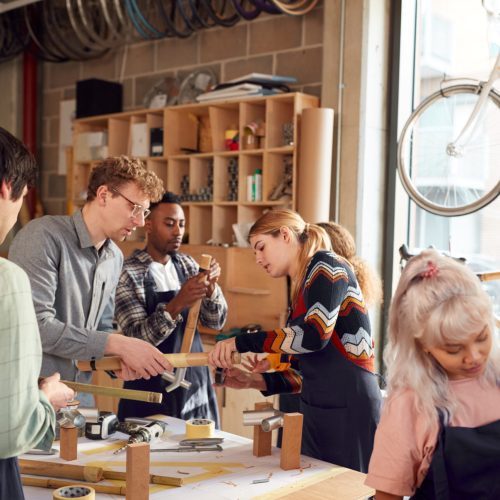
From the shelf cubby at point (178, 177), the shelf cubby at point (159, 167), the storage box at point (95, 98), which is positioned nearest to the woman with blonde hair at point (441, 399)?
the shelf cubby at point (178, 177)

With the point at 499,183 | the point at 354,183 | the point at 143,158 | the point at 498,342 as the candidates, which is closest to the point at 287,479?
the point at 498,342

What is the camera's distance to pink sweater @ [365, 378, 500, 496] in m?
1.62

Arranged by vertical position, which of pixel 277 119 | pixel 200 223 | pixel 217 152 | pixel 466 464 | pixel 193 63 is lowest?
pixel 466 464

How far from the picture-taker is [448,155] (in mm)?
3875

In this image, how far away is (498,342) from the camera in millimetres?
1755

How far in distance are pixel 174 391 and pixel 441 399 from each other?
1725 millimetres

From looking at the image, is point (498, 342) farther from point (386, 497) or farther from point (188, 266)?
point (188, 266)

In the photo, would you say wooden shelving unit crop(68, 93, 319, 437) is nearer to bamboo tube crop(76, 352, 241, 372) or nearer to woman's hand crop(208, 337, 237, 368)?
woman's hand crop(208, 337, 237, 368)

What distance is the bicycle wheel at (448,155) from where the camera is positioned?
3.81 metres

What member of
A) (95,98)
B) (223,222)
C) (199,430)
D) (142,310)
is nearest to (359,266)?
(142,310)

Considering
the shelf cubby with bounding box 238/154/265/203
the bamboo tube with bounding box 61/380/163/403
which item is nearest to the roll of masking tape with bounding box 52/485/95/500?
the bamboo tube with bounding box 61/380/163/403

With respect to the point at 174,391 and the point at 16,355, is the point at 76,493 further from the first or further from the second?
the point at 174,391

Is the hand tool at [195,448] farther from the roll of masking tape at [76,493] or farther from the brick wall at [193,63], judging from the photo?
the brick wall at [193,63]

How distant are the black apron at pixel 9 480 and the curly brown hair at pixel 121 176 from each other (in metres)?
1.28
